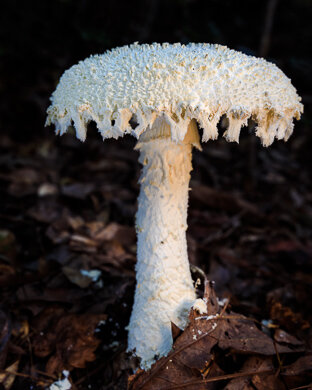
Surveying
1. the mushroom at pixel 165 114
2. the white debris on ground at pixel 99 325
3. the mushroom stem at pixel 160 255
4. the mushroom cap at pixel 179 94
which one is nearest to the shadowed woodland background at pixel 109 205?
the white debris on ground at pixel 99 325

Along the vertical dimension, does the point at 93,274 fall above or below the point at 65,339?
above

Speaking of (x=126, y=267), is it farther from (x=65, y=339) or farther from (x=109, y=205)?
(x=109, y=205)

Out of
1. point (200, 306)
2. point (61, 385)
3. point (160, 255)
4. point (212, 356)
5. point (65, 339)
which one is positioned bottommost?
point (61, 385)

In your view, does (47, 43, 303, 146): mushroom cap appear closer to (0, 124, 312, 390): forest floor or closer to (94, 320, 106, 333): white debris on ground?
(0, 124, 312, 390): forest floor

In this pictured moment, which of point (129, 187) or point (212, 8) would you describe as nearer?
point (212, 8)

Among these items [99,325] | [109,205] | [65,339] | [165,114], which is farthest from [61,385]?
[109,205]

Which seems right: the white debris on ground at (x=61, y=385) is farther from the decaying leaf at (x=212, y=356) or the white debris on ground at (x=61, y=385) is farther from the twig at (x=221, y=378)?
the twig at (x=221, y=378)

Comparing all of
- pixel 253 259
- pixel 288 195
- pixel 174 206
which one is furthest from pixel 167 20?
pixel 174 206

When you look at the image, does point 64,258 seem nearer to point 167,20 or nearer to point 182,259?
point 182,259
